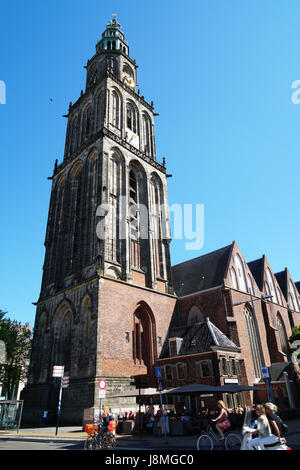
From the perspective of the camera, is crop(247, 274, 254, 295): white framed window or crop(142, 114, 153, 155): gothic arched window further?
crop(142, 114, 153, 155): gothic arched window

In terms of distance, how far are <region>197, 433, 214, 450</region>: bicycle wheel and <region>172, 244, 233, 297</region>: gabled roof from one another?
21.7m

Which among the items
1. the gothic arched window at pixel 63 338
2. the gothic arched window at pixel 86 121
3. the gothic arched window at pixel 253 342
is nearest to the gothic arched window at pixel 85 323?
the gothic arched window at pixel 63 338

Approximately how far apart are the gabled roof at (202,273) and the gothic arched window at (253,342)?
14.2 feet

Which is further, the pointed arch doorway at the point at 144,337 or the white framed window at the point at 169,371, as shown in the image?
the pointed arch doorway at the point at 144,337

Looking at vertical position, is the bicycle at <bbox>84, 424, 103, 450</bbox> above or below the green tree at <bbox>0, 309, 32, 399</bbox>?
below

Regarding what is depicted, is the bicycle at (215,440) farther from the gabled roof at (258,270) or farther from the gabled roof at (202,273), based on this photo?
the gabled roof at (258,270)

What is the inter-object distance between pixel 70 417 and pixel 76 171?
24.4 m

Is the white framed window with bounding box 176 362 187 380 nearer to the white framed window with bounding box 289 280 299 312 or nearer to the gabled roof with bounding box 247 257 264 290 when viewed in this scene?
the gabled roof with bounding box 247 257 264 290

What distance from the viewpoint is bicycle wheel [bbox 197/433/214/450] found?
401 inches

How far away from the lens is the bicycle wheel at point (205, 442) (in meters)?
10.2

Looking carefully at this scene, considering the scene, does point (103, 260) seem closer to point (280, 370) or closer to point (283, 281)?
point (280, 370)

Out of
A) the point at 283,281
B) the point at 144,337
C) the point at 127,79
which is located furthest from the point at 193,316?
the point at 127,79

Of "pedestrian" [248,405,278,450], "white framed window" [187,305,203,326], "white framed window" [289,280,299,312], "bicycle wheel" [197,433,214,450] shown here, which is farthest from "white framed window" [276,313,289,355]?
"pedestrian" [248,405,278,450]

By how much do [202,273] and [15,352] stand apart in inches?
1068
